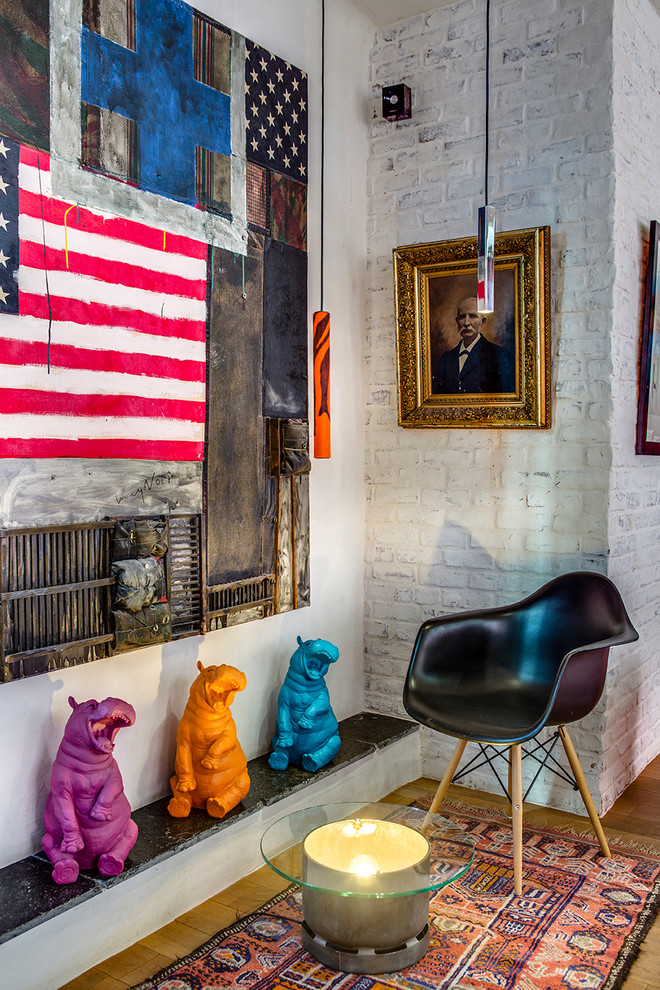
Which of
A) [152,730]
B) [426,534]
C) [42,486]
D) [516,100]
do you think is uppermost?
[516,100]

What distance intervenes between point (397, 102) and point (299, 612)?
7.57 ft

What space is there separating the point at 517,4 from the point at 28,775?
3.44 m

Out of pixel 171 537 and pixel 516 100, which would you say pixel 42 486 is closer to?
pixel 171 537

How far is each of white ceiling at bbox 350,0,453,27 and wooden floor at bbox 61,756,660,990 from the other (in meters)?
3.40

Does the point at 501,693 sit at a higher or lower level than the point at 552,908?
higher

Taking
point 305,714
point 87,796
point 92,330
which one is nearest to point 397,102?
point 92,330

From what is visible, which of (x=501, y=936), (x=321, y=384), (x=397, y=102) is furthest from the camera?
(x=397, y=102)

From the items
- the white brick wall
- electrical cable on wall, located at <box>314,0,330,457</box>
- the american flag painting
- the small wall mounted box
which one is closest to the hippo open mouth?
the american flag painting

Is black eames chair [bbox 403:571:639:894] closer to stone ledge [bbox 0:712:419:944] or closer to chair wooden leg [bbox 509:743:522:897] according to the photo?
chair wooden leg [bbox 509:743:522:897]

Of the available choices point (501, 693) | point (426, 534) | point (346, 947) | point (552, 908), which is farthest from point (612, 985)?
point (426, 534)

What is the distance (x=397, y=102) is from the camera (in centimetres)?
376

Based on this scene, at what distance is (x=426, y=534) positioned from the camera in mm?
3791
